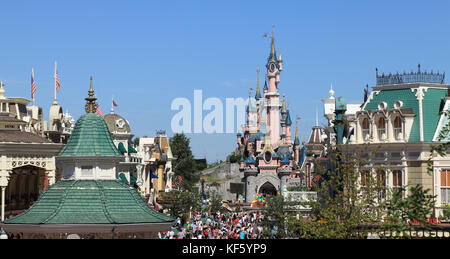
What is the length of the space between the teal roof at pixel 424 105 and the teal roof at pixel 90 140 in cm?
1676

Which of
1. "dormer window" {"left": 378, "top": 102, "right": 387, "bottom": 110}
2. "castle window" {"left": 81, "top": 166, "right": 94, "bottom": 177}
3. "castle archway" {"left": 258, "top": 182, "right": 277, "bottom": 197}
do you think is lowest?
"castle archway" {"left": 258, "top": 182, "right": 277, "bottom": 197}

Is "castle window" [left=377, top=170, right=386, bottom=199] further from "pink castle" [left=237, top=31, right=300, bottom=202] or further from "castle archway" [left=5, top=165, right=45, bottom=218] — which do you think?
"pink castle" [left=237, top=31, right=300, bottom=202]

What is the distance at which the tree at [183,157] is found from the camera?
12424cm

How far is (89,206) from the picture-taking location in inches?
806

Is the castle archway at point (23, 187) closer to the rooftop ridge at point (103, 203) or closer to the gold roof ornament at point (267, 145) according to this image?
the rooftop ridge at point (103, 203)

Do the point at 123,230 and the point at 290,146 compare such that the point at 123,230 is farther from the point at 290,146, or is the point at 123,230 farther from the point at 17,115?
the point at 290,146

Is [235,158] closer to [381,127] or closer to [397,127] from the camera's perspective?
[381,127]

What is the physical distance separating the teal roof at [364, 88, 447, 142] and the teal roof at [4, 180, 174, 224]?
16165 millimetres

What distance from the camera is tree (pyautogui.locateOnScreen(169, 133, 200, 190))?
124 m

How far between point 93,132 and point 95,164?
2.95 feet

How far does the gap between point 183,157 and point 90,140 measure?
106m

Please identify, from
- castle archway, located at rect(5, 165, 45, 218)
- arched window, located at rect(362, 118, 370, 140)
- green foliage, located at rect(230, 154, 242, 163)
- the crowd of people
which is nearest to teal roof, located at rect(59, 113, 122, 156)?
arched window, located at rect(362, 118, 370, 140)

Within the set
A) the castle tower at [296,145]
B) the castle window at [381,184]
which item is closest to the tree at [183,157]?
the castle tower at [296,145]
